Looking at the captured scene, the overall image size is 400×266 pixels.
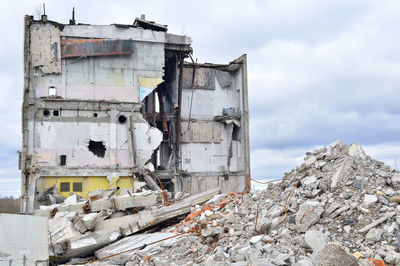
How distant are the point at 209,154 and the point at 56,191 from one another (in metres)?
9.27

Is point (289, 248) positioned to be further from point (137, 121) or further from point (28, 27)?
point (28, 27)

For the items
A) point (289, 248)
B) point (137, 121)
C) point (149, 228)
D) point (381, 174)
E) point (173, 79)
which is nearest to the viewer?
point (289, 248)

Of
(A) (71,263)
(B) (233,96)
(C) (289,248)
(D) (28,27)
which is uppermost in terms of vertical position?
(D) (28,27)

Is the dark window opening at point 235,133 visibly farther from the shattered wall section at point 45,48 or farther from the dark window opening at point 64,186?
the shattered wall section at point 45,48

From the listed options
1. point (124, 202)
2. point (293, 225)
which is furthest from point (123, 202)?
point (293, 225)

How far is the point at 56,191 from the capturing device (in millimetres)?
19141

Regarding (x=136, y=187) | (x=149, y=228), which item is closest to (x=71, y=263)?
(x=149, y=228)

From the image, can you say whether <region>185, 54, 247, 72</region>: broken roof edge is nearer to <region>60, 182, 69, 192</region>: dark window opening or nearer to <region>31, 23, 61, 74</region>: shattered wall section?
<region>31, 23, 61, 74</region>: shattered wall section

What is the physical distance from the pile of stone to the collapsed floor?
2cm

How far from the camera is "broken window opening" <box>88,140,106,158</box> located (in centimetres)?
2077

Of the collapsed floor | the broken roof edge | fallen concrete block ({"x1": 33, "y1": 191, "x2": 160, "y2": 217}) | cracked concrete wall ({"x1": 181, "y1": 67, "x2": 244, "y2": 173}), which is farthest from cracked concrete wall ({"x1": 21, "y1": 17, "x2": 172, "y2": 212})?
the collapsed floor

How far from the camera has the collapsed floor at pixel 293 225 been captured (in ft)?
23.1

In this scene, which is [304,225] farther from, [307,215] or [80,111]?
[80,111]

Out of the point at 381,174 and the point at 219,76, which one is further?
the point at 219,76
